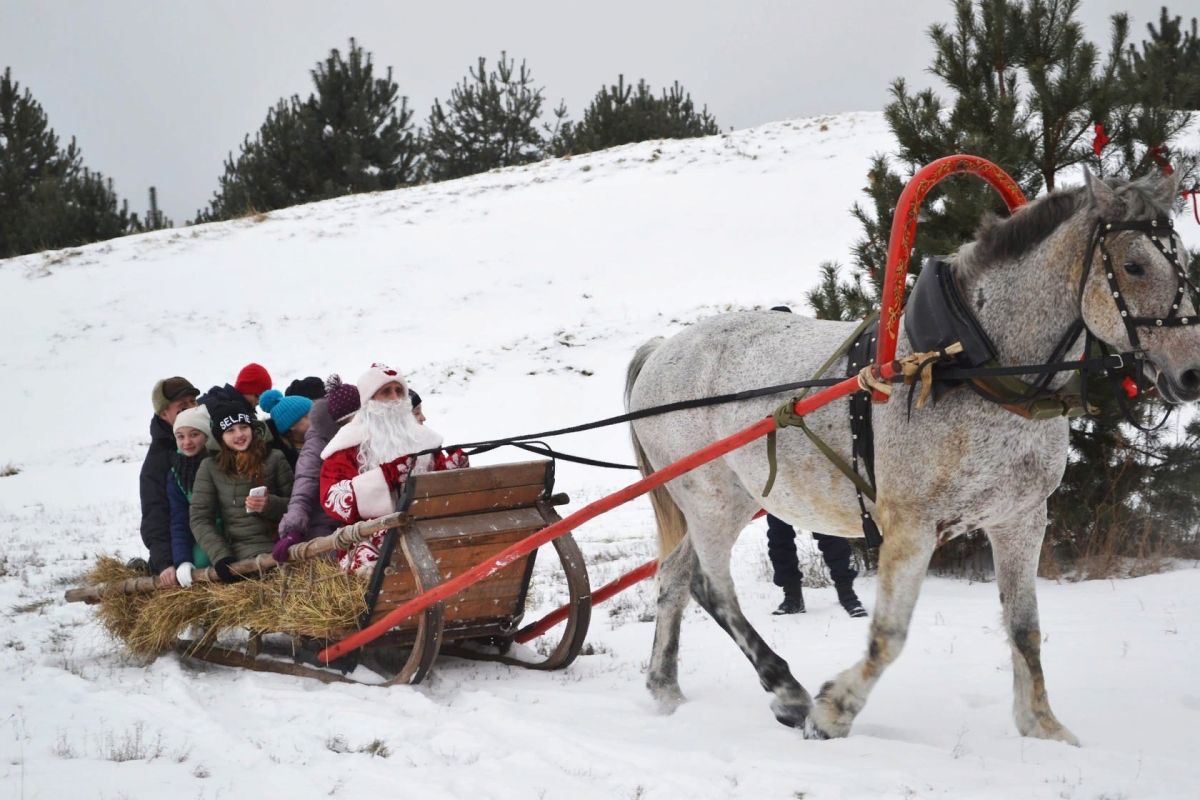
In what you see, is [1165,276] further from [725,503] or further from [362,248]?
[362,248]

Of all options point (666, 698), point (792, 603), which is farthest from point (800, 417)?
point (792, 603)

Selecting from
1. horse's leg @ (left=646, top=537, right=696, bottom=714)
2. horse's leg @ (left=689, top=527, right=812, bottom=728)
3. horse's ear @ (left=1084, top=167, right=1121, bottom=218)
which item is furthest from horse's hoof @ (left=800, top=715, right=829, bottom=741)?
horse's ear @ (left=1084, top=167, right=1121, bottom=218)

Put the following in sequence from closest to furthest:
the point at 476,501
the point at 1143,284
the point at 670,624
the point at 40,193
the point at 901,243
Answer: the point at 1143,284, the point at 901,243, the point at 670,624, the point at 476,501, the point at 40,193

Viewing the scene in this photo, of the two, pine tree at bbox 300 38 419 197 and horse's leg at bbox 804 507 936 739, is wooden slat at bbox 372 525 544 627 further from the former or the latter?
pine tree at bbox 300 38 419 197

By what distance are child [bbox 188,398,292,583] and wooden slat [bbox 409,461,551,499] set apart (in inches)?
52.2

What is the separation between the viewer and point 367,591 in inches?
208

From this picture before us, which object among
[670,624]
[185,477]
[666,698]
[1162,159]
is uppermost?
[1162,159]

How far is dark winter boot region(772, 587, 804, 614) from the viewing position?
22.7ft

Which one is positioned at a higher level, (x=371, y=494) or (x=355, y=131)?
(x=355, y=131)

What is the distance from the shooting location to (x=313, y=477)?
231 inches

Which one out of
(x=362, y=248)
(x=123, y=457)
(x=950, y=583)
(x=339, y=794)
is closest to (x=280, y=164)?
(x=362, y=248)

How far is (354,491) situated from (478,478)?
2.23 feet

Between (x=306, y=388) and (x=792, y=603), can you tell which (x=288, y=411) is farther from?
(x=792, y=603)

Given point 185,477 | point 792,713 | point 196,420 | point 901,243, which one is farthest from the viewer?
point 196,420
